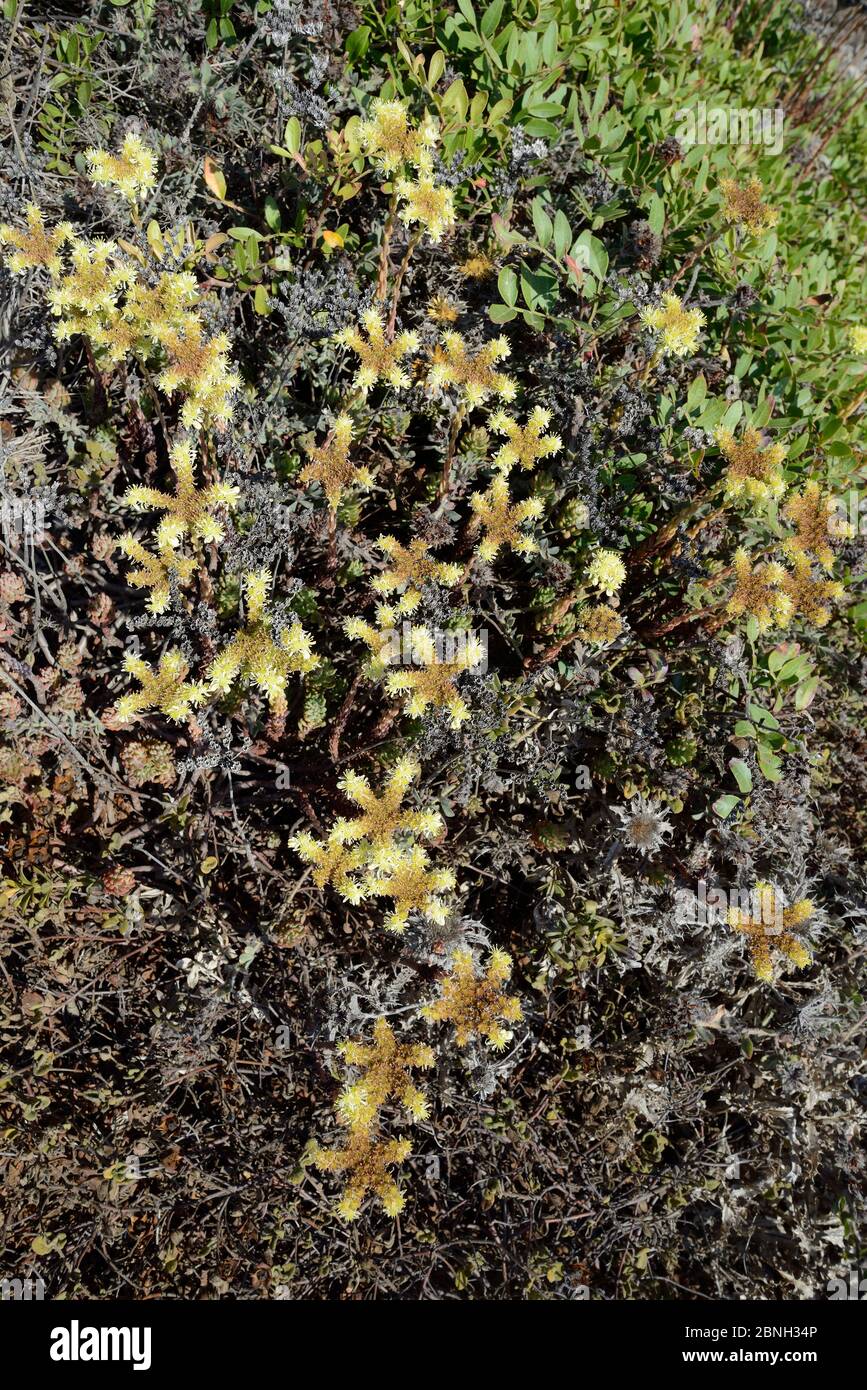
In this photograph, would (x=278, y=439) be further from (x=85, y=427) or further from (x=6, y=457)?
(x=6, y=457)

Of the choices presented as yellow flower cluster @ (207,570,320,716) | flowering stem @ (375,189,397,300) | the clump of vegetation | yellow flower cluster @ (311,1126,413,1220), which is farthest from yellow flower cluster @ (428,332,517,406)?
yellow flower cluster @ (311,1126,413,1220)

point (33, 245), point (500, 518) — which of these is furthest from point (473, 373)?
point (33, 245)

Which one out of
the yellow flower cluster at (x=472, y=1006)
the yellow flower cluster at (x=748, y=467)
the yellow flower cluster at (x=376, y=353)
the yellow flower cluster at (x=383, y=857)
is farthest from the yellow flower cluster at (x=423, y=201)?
the yellow flower cluster at (x=472, y=1006)

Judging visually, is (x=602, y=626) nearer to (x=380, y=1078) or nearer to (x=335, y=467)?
(x=335, y=467)

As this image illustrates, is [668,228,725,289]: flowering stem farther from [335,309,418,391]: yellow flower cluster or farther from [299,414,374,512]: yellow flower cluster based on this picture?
[299,414,374,512]: yellow flower cluster

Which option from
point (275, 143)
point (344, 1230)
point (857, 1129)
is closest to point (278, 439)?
point (275, 143)

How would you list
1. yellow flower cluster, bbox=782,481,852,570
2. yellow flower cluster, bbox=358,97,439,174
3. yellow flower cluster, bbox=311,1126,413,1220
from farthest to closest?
yellow flower cluster, bbox=782,481,852,570, yellow flower cluster, bbox=358,97,439,174, yellow flower cluster, bbox=311,1126,413,1220

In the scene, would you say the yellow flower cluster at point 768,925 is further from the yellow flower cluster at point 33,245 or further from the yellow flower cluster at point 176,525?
the yellow flower cluster at point 33,245

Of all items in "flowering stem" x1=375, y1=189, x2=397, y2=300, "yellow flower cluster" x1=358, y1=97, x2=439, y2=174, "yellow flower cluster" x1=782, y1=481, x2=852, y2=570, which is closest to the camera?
"yellow flower cluster" x1=358, y1=97, x2=439, y2=174

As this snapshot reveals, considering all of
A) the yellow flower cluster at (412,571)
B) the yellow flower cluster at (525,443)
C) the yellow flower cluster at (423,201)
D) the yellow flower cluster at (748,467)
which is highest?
the yellow flower cluster at (423,201)
